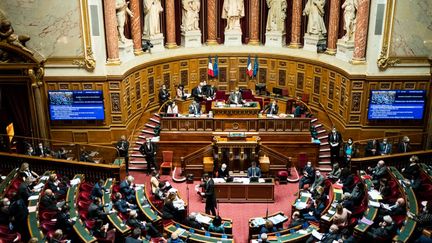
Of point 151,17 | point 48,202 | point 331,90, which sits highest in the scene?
point 151,17

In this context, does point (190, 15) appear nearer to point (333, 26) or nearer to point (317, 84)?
point (333, 26)

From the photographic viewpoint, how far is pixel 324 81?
22.1 metres

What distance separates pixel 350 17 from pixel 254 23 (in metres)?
5.30

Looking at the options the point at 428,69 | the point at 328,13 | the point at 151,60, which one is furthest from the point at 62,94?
the point at 428,69

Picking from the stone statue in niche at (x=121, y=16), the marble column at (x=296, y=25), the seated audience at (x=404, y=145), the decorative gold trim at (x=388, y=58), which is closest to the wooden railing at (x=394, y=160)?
Answer: the seated audience at (x=404, y=145)

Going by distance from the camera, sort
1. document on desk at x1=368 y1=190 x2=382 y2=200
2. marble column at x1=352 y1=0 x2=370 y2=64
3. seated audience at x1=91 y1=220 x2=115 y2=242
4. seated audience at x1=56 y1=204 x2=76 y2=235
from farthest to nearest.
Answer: marble column at x1=352 y1=0 x2=370 y2=64, document on desk at x1=368 y1=190 x2=382 y2=200, seated audience at x1=91 y1=220 x2=115 y2=242, seated audience at x1=56 y1=204 x2=76 y2=235

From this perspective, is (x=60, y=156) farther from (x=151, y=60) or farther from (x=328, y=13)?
(x=328, y=13)

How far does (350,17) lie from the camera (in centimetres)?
2116

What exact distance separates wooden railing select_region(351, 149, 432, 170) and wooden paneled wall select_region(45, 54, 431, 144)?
2.32 meters

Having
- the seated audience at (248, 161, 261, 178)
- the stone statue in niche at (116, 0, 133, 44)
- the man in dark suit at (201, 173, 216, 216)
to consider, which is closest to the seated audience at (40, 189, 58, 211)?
the man in dark suit at (201, 173, 216, 216)

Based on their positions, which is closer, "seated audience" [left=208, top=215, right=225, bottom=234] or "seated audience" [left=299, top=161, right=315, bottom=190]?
"seated audience" [left=208, top=215, right=225, bottom=234]

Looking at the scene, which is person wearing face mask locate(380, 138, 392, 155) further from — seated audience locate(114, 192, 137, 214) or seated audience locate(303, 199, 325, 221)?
seated audience locate(114, 192, 137, 214)

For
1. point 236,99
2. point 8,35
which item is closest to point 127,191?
point 236,99

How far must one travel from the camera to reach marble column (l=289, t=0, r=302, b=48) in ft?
78.8
